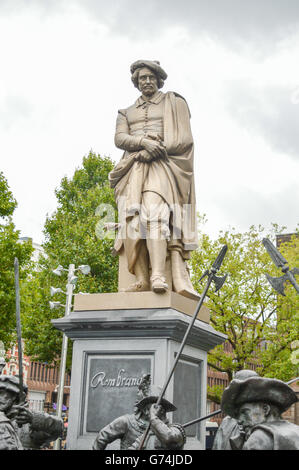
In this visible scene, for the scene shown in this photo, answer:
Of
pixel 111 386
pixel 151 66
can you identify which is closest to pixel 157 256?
pixel 111 386

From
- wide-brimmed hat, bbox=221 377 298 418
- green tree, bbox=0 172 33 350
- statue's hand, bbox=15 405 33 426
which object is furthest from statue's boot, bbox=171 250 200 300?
green tree, bbox=0 172 33 350

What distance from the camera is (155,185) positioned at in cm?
787

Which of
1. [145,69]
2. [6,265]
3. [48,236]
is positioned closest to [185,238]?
[145,69]

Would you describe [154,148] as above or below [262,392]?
above

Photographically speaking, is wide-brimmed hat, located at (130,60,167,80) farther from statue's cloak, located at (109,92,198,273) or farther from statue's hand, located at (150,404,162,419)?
statue's hand, located at (150,404,162,419)

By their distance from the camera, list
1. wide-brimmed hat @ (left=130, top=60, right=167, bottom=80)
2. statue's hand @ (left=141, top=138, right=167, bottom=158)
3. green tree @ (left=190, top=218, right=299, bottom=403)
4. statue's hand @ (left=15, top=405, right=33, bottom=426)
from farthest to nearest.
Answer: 1. green tree @ (left=190, top=218, right=299, bottom=403)
2. wide-brimmed hat @ (left=130, top=60, right=167, bottom=80)
3. statue's hand @ (left=141, top=138, right=167, bottom=158)
4. statue's hand @ (left=15, top=405, right=33, bottom=426)

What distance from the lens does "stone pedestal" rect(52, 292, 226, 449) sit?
22.7ft

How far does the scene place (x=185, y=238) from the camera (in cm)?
808

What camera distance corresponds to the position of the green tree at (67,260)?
99.1 ft

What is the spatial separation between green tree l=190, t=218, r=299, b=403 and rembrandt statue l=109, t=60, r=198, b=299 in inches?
772

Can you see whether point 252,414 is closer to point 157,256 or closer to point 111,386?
point 111,386

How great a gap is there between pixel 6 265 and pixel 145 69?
16243 mm

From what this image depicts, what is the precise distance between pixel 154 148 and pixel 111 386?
294 cm
